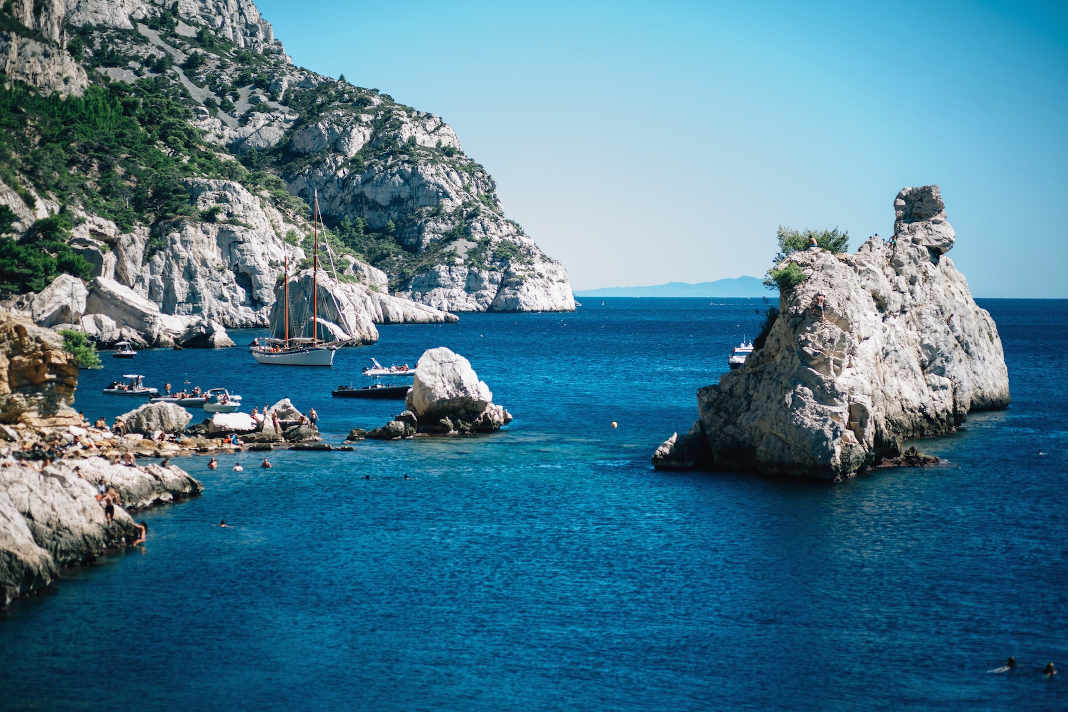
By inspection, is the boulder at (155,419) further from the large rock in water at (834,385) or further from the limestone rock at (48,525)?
the large rock in water at (834,385)

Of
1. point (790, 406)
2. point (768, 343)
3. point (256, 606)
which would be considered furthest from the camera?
point (768, 343)

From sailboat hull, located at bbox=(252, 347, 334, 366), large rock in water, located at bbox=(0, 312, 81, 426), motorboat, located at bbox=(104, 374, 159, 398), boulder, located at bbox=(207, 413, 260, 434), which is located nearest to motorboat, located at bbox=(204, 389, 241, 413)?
motorboat, located at bbox=(104, 374, 159, 398)

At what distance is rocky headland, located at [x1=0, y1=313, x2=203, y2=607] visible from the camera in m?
34.2

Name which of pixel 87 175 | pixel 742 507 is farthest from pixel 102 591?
pixel 87 175

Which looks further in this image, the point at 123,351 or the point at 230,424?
the point at 123,351

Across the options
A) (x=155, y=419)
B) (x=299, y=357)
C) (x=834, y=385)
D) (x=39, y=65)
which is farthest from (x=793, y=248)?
(x=39, y=65)

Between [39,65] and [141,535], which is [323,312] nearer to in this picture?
[39,65]

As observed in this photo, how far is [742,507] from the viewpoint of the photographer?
155 ft

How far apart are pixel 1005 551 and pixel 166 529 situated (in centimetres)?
3573

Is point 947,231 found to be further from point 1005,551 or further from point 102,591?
point 102,591

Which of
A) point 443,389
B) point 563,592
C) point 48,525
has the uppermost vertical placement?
point 443,389

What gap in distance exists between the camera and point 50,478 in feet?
124

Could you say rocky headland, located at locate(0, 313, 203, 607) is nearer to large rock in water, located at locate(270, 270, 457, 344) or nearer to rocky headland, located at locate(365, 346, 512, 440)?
rocky headland, located at locate(365, 346, 512, 440)

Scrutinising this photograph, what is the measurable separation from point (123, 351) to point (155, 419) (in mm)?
62715
